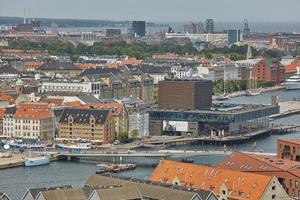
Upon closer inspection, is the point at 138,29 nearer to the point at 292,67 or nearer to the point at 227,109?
the point at 292,67

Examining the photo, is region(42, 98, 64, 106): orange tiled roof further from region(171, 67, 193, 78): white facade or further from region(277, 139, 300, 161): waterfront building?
region(171, 67, 193, 78): white facade

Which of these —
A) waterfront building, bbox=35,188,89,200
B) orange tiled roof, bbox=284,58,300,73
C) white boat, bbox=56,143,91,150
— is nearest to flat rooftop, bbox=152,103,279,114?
white boat, bbox=56,143,91,150

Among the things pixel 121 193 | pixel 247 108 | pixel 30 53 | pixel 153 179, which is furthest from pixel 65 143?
pixel 30 53

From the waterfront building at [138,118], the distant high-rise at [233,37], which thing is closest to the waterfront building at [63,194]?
the waterfront building at [138,118]

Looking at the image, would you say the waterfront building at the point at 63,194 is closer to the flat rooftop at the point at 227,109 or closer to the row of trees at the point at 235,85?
the flat rooftop at the point at 227,109

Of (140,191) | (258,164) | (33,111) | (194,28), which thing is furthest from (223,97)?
(194,28)

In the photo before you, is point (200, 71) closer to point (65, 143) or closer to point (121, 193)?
point (65, 143)
